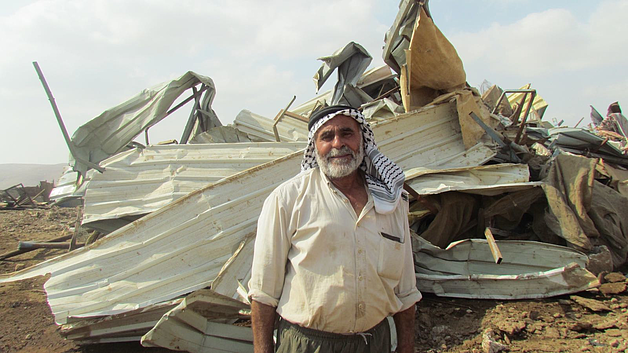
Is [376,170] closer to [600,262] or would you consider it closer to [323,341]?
[323,341]

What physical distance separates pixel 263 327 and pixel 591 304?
9.10 feet

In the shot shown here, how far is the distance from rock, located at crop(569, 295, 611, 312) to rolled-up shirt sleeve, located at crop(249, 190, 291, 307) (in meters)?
2.70

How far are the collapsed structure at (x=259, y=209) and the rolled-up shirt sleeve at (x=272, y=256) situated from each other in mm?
1433

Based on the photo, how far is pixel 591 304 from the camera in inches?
121

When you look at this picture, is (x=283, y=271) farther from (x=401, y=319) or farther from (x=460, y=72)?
(x=460, y=72)

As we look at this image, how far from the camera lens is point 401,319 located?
1744 millimetres

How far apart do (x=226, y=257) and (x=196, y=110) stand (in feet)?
7.81

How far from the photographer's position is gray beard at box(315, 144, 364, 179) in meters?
1.69

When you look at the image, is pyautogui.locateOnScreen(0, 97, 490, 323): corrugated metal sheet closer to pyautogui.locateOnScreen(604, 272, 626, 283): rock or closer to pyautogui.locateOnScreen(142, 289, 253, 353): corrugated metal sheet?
pyautogui.locateOnScreen(142, 289, 253, 353): corrugated metal sheet

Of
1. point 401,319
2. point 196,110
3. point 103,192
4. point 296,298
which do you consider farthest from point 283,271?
point 196,110

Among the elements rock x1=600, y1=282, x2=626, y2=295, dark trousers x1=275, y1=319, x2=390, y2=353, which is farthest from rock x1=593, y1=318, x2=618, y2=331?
dark trousers x1=275, y1=319, x2=390, y2=353

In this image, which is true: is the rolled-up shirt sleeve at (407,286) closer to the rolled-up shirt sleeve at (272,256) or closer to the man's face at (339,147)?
the man's face at (339,147)

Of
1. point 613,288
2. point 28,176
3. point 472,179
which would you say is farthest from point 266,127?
point 28,176

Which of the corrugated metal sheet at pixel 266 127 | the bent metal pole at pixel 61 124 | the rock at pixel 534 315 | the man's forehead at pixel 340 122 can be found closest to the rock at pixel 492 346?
the rock at pixel 534 315
